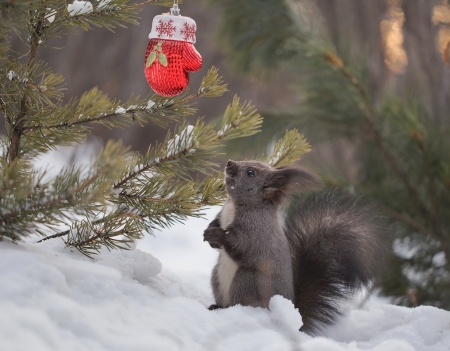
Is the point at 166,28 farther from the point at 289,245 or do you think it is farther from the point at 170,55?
the point at 289,245

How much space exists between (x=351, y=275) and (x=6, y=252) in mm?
691

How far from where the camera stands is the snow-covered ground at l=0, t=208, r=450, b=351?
668 millimetres

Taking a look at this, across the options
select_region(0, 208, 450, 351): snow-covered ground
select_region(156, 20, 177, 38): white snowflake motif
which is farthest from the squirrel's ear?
select_region(156, 20, 177, 38): white snowflake motif

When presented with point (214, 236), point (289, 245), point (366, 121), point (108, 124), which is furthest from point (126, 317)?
point (366, 121)

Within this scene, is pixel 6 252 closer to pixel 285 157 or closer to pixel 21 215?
pixel 21 215

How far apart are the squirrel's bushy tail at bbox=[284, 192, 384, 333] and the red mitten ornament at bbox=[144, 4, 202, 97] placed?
0.46m

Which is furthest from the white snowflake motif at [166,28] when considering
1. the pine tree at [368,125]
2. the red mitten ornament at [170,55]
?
the pine tree at [368,125]

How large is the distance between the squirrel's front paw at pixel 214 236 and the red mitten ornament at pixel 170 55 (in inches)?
Result: 10.8

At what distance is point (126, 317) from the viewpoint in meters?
0.76

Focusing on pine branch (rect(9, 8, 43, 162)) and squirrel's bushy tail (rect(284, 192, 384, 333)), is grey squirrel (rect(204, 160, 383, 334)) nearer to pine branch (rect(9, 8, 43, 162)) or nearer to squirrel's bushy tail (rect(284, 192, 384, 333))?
squirrel's bushy tail (rect(284, 192, 384, 333))

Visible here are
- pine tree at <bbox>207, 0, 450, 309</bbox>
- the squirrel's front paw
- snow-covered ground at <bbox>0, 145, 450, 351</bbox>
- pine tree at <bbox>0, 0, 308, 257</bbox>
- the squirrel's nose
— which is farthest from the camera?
pine tree at <bbox>207, 0, 450, 309</bbox>

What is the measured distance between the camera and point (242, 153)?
1.83 meters

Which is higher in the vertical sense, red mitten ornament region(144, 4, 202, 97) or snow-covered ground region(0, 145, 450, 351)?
red mitten ornament region(144, 4, 202, 97)

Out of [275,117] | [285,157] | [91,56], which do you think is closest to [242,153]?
[275,117]
